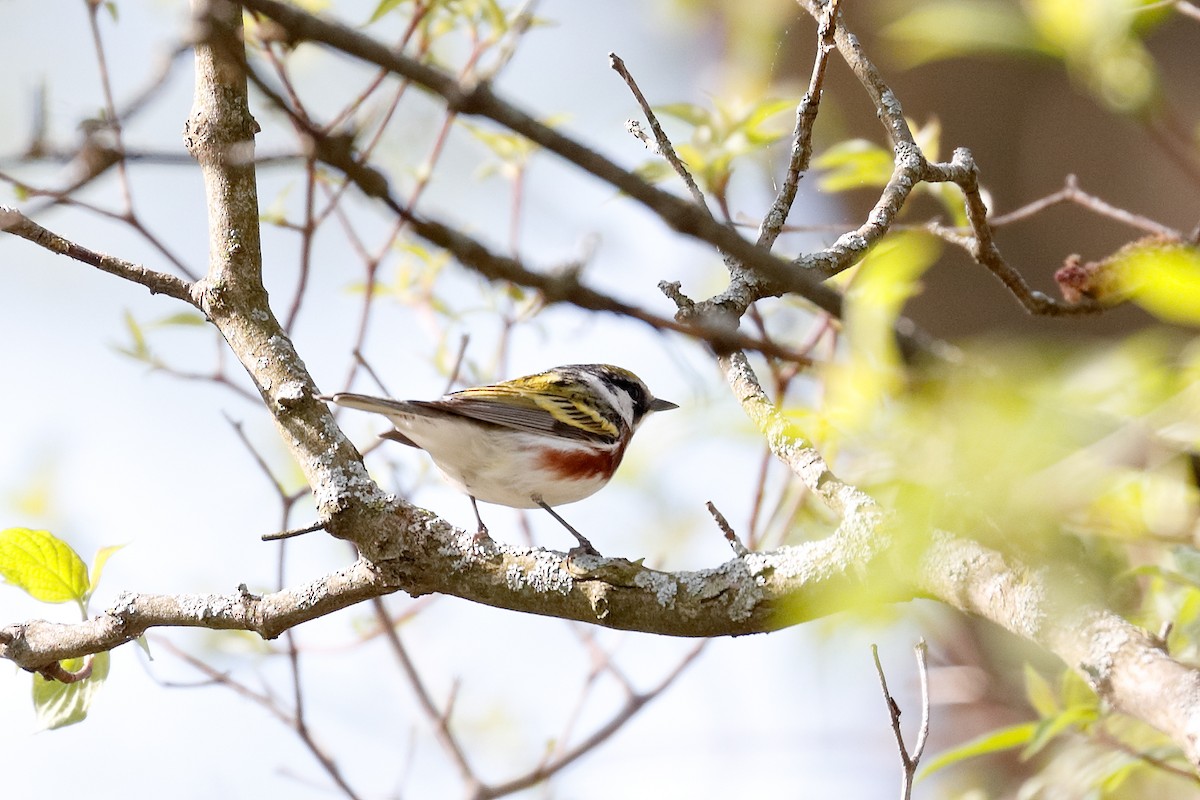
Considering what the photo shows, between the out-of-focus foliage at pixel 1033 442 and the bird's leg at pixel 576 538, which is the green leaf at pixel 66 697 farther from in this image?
the out-of-focus foliage at pixel 1033 442

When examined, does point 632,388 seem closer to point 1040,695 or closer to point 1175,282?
point 1040,695

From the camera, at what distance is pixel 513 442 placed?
10.7 ft

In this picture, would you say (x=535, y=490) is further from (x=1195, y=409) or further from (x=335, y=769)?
(x=1195, y=409)

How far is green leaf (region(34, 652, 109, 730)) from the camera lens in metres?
2.33

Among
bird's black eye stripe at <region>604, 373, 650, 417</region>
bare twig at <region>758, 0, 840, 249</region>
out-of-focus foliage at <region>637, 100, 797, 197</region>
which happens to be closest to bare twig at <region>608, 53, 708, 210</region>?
bare twig at <region>758, 0, 840, 249</region>

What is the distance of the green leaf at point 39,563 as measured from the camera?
2.30 metres

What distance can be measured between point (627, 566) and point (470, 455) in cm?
119

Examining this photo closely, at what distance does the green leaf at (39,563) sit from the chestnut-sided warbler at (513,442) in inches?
29.8

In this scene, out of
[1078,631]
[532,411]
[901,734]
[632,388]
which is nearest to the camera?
[1078,631]

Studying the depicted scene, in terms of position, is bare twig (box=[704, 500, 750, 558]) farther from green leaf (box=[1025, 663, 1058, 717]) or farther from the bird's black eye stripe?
the bird's black eye stripe

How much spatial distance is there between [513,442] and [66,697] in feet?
4.51

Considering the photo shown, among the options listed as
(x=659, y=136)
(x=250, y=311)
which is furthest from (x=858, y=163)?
(x=250, y=311)

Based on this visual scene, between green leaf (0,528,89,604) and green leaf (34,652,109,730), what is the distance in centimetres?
17

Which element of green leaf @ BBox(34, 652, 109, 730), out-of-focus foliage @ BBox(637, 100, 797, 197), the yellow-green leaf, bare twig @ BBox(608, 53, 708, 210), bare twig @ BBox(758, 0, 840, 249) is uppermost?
out-of-focus foliage @ BBox(637, 100, 797, 197)
